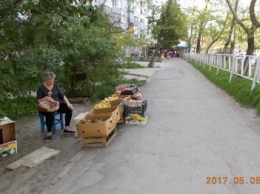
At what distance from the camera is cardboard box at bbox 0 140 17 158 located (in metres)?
4.98

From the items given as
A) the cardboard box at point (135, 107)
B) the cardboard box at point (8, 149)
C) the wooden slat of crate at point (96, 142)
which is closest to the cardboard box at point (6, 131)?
the cardboard box at point (8, 149)

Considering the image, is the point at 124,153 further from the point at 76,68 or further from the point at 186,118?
the point at 76,68

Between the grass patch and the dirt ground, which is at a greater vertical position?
the grass patch

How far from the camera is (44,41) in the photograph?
4.34 m

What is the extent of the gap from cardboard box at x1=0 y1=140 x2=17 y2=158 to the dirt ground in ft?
0.22

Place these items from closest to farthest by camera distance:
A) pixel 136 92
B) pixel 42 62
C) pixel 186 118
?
pixel 186 118 < pixel 136 92 < pixel 42 62

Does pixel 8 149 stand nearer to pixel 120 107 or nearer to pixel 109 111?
pixel 109 111

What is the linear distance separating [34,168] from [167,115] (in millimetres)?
3899

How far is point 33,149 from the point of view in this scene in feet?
17.8

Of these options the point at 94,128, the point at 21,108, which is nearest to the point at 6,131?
the point at 94,128

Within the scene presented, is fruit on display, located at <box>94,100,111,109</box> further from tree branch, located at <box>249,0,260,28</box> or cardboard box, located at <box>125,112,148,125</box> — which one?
tree branch, located at <box>249,0,260,28</box>

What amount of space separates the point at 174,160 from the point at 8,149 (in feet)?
9.50

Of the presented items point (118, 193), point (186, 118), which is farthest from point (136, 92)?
point (118, 193)

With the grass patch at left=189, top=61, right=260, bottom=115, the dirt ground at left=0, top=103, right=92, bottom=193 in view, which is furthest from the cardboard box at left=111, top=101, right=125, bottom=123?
the grass patch at left=189, top=61, right=260, bottom=115
